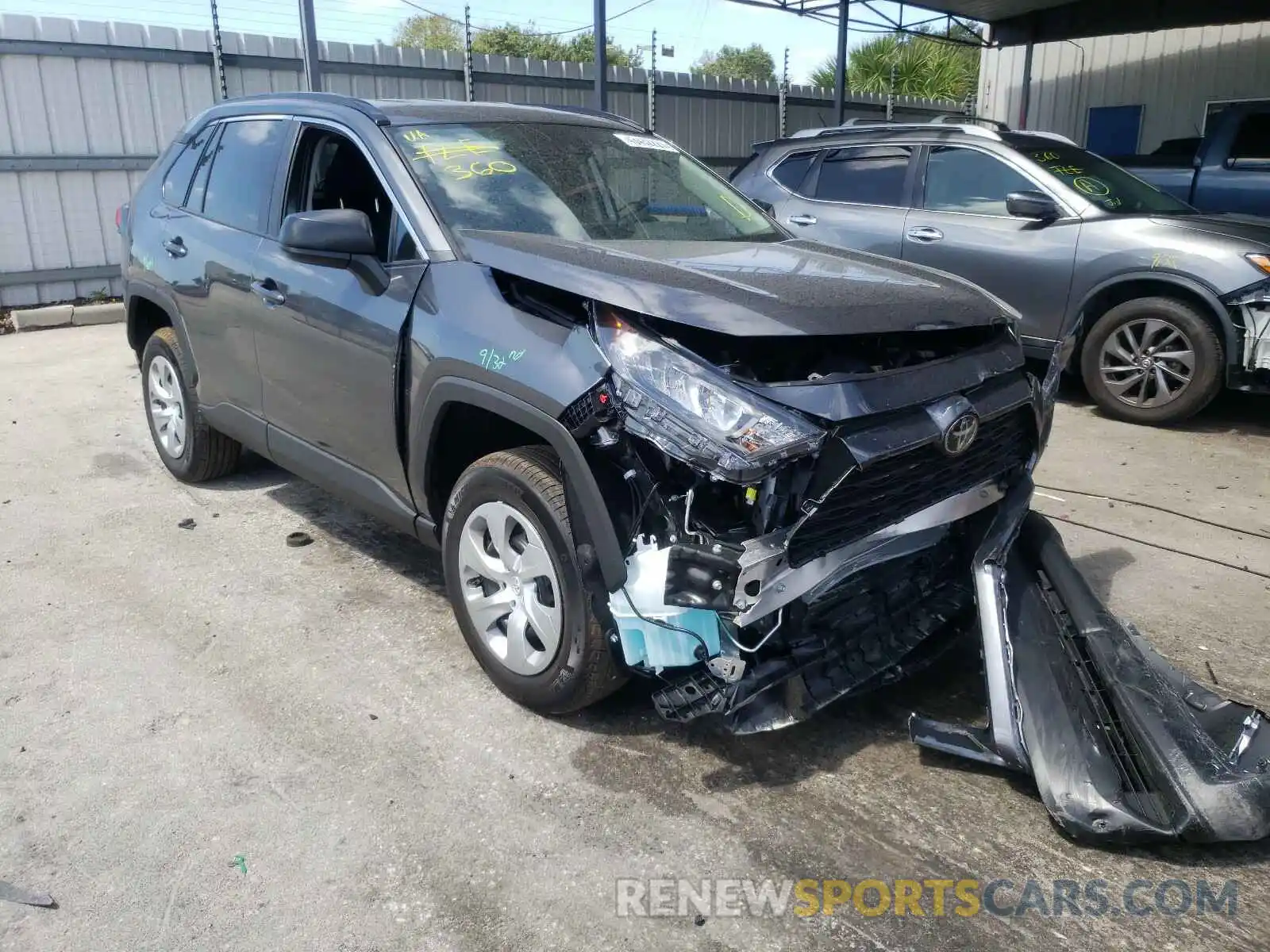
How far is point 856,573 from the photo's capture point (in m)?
3.00

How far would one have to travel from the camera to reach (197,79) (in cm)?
1083

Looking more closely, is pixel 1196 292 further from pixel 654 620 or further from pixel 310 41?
pixel 310 41

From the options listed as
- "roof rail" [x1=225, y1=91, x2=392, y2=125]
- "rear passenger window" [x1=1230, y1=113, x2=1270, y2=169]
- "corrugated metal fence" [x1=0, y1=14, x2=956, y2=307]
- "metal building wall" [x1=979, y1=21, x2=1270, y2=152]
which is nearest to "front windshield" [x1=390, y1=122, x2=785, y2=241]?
"roof rail" [x1=225, y1=91, x2=392, y2=125]

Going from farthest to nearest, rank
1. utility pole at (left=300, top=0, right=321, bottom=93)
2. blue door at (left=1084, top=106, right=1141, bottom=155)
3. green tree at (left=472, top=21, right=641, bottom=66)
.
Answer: green tree at (left=472, top=21, right=641, bottom=66) < blue door at (left=1084, top=106, right=1141, bottom=155) < utility pole at (left=300, top=0, right=321, bottom=93)

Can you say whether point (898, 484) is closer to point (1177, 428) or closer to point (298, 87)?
point (1177, 428)

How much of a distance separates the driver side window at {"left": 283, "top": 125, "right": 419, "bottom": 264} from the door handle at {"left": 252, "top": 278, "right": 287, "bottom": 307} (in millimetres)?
315

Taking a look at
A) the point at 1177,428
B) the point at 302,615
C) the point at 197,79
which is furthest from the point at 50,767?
the point at 197,79

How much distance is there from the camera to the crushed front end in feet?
8.48

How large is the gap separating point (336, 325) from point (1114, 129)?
57.2 feet

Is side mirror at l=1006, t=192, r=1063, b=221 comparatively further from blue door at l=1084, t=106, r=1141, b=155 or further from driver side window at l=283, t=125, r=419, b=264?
blue door at l=1084, t=106, r=1141, b=155

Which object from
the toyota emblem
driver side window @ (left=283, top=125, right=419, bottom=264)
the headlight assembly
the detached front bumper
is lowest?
the detached front bumper

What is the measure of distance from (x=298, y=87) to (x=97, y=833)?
33.5 feet

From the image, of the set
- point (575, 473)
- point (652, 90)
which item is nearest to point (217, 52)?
point (652, 90)

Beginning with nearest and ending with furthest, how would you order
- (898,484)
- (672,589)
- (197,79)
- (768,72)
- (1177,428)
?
(672,589) < (898,484) < (1177,428) < (197,79) < (768,72)
